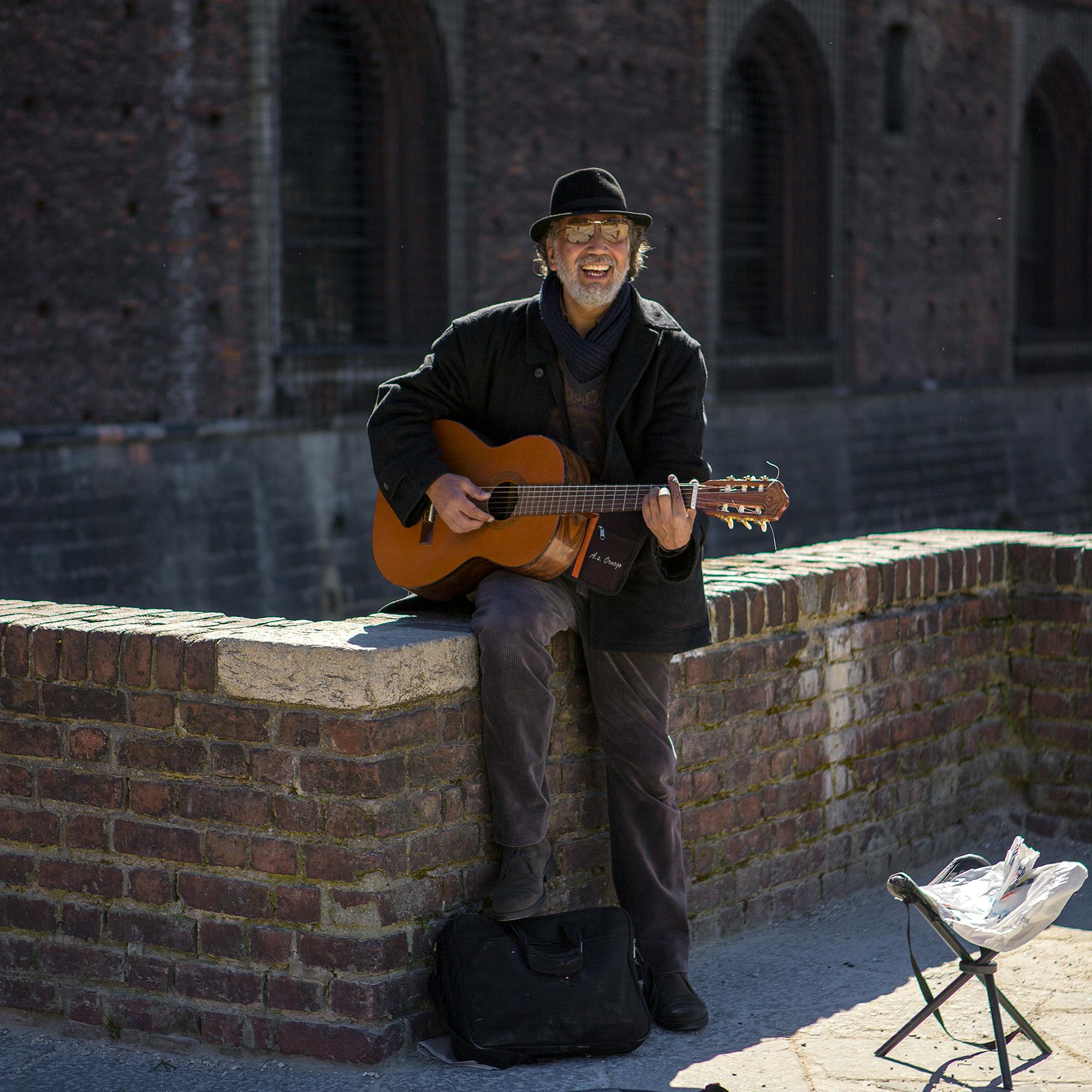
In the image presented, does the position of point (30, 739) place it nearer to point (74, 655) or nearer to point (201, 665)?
point (74, 655)

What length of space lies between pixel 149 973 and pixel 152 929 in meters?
0.10

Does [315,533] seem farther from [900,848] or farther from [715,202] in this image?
[900,848]

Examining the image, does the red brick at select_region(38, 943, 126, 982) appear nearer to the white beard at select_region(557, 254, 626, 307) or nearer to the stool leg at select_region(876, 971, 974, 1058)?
the stool leg at select_region(876, 971, 974, 1058)

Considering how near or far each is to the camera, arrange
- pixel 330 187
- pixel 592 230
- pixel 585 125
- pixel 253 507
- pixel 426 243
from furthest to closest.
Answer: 1. pixel 585 125
2. pixel 426 243
3. pixel 330 187
4. pixel 253 507
5. pixel 592 230

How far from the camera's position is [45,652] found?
357 centimetres

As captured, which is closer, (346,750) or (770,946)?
(346,750)

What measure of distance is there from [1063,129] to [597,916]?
19181 mm

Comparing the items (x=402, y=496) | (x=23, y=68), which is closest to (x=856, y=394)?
(x=23, y=68)

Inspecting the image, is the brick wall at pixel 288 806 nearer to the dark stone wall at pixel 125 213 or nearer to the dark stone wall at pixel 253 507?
the dark stone wall at pixel 253 507

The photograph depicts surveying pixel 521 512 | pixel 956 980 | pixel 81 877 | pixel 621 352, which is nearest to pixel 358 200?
pixel 621 352

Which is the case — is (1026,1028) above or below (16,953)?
below

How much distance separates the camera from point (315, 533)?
443 inches

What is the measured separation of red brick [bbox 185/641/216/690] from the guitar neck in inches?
30.5

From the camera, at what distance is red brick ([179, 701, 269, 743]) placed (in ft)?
10.9
